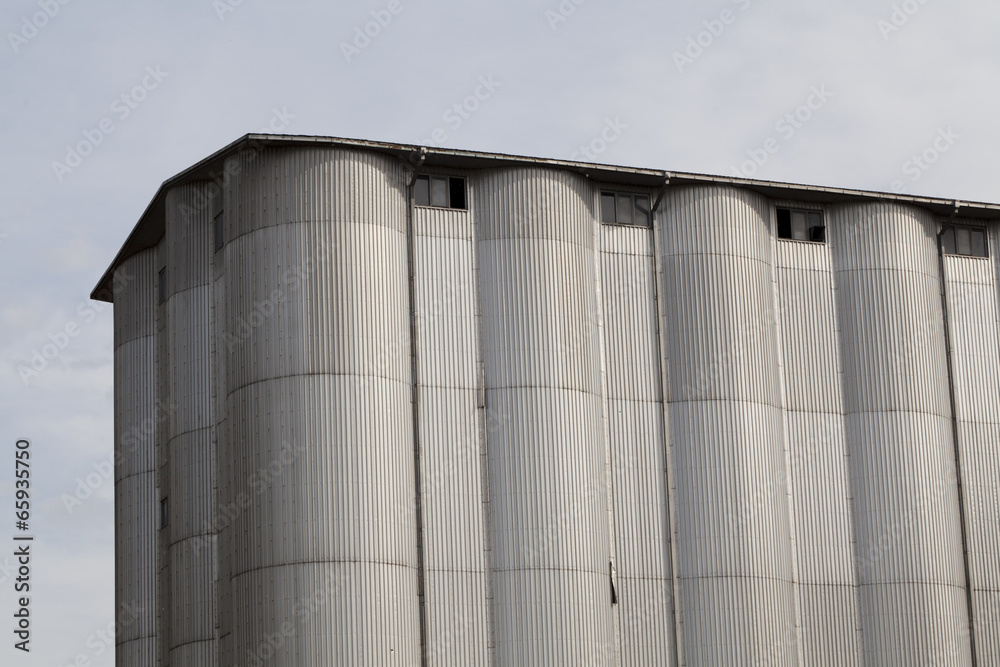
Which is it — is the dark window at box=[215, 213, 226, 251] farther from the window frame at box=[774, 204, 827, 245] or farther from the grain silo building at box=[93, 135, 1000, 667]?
the window frame at box=[774, 204, 827, 245]

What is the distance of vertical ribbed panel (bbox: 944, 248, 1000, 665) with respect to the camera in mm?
60812

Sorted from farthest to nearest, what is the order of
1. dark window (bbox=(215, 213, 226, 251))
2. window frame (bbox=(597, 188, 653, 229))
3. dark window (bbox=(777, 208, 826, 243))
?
dark window (bbox=(777, 208, 826, 243)) → window frame (bbox=(597, 188, 653, 229)) → dark window (bbox=(215, 213, 226, 251))

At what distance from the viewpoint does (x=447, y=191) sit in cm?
5800

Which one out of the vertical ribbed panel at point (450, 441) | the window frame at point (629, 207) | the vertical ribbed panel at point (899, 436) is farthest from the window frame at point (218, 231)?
the vertical ribbed panel at point (899, 436)

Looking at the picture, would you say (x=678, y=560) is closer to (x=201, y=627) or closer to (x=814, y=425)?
(x=814, y=425)

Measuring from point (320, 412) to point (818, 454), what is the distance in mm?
20082

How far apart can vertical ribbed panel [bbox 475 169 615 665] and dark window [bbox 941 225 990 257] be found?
16.4 m

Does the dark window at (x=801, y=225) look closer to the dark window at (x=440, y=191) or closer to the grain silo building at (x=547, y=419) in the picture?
the grain silo building at (x=547, y=419)

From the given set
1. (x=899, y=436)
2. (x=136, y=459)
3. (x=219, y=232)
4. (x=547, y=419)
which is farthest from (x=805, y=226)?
(x=136, y=459)

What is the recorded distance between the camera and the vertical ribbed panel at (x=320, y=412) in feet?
169

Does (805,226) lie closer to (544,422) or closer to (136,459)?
(544,422)

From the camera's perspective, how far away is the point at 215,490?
5756 centimetres

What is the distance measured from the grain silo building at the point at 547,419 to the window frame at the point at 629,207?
3.4 inches

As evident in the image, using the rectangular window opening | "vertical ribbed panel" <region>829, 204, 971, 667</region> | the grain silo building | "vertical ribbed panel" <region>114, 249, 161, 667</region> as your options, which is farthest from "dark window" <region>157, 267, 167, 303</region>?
"vertical ribbed panel" <region>829, 204, 971, 667</region>
